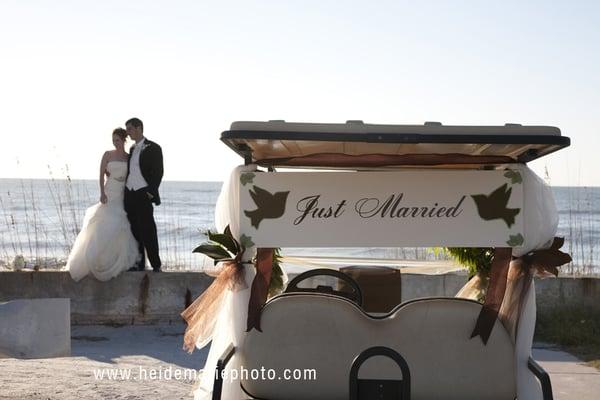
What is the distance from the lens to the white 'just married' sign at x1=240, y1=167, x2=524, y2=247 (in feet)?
14.8

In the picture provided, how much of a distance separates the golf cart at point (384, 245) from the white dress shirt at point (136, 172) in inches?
266

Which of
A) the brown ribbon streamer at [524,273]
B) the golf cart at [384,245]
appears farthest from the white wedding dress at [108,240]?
the brown ribbon streamer at [524,273]

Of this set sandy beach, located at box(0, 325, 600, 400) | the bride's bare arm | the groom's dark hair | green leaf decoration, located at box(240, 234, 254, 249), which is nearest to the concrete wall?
sandy beach, located at box(0, 325, 600, 400)

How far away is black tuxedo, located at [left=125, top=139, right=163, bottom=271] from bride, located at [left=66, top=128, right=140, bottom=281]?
0.37 feet

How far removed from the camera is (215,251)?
4.78 metres

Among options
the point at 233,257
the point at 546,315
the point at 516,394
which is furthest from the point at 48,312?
the point at 546,315

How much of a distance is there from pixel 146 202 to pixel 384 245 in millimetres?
7352

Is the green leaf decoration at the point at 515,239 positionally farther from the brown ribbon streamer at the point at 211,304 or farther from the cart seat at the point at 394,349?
the brown ribbon streamer at the point at 211,304

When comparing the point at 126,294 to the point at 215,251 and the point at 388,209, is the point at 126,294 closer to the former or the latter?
the point at 215,251

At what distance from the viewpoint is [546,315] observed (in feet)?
33.8

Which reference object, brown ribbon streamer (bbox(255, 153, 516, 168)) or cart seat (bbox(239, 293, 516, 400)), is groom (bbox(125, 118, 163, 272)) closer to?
brown ribbon streamer (bbox(255, 153, 516, 168))

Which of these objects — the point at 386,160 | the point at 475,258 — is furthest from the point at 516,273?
the point at 475,258

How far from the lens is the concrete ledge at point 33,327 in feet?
21.0

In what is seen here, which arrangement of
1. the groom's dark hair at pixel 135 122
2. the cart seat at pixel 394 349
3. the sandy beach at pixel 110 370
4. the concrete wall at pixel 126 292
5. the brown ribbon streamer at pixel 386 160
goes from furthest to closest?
the groom's dark hair at pixel 135 122 < the concrete wall at pixel 126 292 < the sandy beach at pixel 110 370 < the brown ribbon streamer at pixel 386 160 < the cart seat at pixel 394 349
